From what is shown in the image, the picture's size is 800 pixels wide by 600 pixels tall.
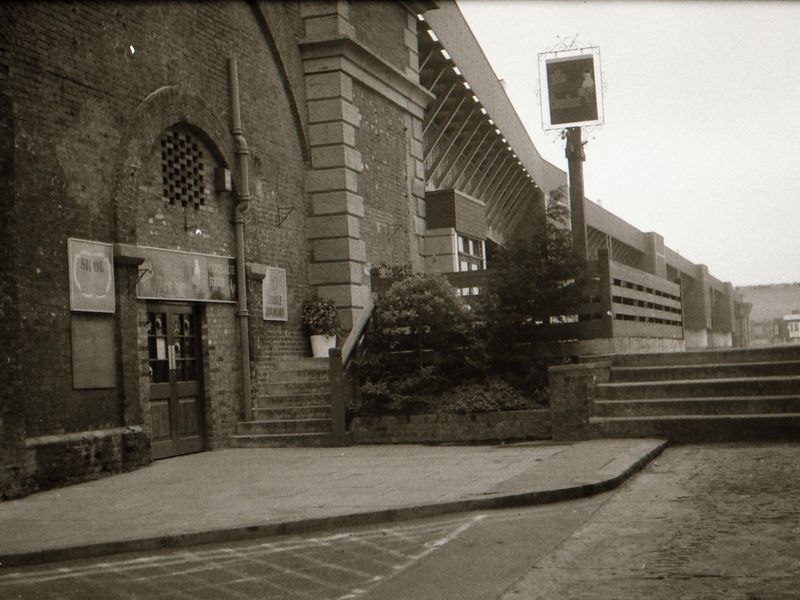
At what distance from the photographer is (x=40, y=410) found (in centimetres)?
1121

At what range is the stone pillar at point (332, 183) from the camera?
58.7 ft

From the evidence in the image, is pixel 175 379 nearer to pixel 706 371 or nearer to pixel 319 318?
pixel 319 318

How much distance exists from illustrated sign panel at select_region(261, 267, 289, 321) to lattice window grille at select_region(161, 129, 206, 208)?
1984 millimetres

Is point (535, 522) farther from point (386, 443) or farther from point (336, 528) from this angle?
point (386, 443)

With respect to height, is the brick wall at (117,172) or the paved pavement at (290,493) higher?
the brick wall at (117,172)

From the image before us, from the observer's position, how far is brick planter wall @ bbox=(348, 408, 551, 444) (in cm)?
1382

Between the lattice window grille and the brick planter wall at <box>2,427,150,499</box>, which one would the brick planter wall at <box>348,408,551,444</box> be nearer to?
the brick planter wall at <box>2,427,150,499</box>

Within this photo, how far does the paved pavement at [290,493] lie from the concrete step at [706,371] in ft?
6.84

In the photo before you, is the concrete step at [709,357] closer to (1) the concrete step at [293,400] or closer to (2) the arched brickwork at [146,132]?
(1) the concrete step at [293,400]

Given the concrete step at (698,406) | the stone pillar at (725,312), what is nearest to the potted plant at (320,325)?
the concrete step at (698,406)

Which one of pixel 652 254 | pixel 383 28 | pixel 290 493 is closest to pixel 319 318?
pixel 383 28

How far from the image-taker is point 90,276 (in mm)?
12156

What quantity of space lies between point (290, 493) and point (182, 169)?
6628mm

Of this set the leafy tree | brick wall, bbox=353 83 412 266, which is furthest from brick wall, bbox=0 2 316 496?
the leafy tree
